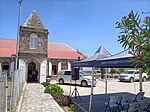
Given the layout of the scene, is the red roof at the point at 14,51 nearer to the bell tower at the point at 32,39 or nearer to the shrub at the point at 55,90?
the bell tower at the point at 32,39

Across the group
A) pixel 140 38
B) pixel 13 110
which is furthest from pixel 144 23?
pixel 13 110

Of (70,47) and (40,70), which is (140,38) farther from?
(70,47)

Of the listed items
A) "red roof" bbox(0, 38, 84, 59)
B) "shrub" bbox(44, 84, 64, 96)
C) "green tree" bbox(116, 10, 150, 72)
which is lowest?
"shrub" bbox(44, 84, 64, 96)

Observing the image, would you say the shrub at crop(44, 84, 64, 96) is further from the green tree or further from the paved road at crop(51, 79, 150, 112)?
the green tree

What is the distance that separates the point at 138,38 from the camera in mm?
2971

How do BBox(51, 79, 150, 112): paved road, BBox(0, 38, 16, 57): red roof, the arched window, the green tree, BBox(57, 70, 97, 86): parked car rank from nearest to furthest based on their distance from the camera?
the green tree, BBox(51, 79, 150, 112): paved road, BBox(57, 70, 97, 86): parked car, the arched window, BBox(0, 38, 16, 57): red roof

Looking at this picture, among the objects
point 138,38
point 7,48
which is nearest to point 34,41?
point 7,48

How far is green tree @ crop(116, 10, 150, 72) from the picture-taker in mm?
2914

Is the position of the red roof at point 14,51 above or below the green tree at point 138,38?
above

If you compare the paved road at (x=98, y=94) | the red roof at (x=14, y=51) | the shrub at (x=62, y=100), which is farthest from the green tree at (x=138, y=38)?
the red roof at (x=14, y=51)

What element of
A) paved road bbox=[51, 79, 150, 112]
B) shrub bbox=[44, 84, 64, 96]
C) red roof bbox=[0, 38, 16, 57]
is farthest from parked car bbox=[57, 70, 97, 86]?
red roof bbox=[0, 38, 16, 57]

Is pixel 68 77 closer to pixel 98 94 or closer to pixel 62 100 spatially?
pixel 98 94

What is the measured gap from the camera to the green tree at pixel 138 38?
9.56 feet

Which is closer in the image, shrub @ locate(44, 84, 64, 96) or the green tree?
the green tree
